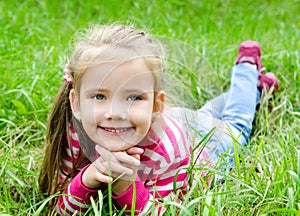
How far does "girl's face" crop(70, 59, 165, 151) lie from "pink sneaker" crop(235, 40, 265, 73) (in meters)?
1.44

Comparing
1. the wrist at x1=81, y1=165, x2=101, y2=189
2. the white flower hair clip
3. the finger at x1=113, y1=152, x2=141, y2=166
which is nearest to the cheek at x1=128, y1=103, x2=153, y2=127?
the finger at x1=113, y1=152, x2=141, y2=166

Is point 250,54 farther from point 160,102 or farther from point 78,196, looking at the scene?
point 78,196

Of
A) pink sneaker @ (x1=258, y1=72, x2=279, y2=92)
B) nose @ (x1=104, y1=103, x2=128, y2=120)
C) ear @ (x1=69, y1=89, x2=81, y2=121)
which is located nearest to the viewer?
nose @ (x1=104, y1=103, x2=128, y2=120)

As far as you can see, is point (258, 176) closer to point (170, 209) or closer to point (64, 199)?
point (170, 209)

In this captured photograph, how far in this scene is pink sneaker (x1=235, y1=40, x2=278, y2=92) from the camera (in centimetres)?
310

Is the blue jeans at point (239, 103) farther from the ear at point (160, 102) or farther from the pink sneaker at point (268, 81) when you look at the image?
the ear at point (160, 102)

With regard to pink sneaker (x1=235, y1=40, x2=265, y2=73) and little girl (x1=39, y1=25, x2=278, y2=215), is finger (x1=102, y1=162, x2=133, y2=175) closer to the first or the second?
little girl (x1=39, y1=25, x2=278, y2=215)

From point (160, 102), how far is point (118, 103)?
23 cm

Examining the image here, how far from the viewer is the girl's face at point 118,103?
5.54 feet

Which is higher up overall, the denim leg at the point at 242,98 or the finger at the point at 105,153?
the denim leg at the point at 242,98

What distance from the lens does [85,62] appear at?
1.86 meters

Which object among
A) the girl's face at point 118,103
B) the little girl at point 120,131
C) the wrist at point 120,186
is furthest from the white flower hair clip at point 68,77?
the wrist at point 120,186

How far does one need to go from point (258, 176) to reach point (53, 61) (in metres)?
1.60

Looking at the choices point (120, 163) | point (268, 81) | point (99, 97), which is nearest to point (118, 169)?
point (120, 163)
